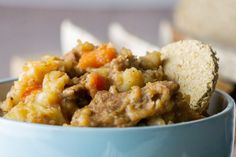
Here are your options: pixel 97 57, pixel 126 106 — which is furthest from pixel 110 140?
pixel 97 57

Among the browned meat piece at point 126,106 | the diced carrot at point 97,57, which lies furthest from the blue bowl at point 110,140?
the diced carrot at point 97,57

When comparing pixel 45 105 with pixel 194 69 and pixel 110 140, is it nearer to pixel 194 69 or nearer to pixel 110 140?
pixel 110 140

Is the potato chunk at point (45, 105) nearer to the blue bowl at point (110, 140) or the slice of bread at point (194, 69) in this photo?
the blue bowl at point (110, 140)

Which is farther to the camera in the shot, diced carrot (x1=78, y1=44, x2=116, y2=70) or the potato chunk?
diced carrot (x1=78, y1=44, x2=116, y2=70)

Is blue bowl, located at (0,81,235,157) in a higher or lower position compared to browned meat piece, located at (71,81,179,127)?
lower

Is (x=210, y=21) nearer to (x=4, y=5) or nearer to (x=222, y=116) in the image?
(x=222, y=116)

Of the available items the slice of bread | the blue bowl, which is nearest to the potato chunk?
the blue bowl

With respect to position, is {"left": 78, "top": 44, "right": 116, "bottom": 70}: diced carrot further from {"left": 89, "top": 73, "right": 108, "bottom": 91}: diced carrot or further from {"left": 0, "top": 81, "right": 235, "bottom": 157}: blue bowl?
{"left": 0, "top": 81, "right": 235, "bottom": 157}: blue bowl
